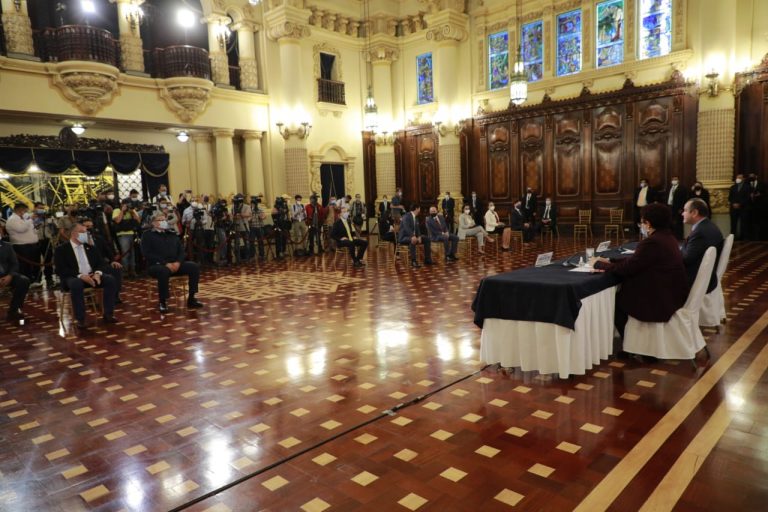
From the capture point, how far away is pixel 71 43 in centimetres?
1171

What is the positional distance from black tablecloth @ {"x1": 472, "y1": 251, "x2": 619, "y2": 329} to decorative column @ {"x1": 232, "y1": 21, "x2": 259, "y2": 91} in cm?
1339

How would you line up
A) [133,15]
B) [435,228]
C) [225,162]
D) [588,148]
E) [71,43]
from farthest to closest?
[225,162]
[588,148]
[133,15]
[71,43]
[435,228]

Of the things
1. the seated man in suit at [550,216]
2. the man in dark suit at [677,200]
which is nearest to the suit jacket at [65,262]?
the seated man in suit at [550,216]

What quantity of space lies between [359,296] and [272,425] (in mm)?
4339

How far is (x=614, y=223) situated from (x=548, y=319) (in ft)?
38.4

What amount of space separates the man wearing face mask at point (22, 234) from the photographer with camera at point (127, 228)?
1.36 m

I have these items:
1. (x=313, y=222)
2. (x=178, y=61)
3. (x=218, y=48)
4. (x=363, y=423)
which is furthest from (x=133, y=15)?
(x=363, y=423)

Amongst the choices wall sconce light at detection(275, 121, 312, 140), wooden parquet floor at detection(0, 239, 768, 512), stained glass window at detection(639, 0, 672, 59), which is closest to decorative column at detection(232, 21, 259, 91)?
wall sconce light at detection(275, 121, 312, 140)

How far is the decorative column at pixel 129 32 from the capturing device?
1310 centimetres

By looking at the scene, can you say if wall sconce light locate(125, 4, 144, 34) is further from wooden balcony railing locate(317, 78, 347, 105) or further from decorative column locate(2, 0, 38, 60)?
wooden balcony railing locate(317, 78, 347, 105)

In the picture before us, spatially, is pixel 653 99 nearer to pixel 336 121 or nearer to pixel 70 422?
pixel 336 121

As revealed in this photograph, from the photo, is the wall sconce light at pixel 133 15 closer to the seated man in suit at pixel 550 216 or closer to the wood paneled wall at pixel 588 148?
the wood paneled wall at pixel 588 148

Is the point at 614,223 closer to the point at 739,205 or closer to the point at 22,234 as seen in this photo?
the point at 739,205

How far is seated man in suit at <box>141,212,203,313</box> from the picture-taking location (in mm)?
7055
